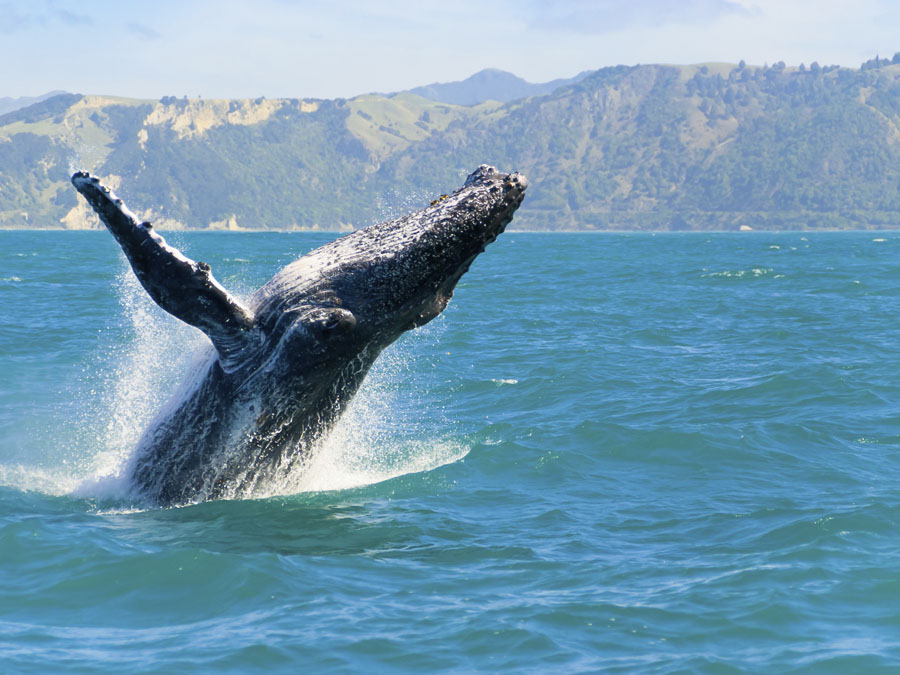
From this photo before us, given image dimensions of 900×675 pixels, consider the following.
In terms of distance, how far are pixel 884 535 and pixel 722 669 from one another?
369 cm

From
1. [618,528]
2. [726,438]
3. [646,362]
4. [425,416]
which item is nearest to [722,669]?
[618,528]

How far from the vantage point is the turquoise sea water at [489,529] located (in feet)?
22.4

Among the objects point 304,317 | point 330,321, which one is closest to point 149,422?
point 304,317

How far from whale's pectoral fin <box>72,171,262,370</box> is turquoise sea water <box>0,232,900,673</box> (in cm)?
192

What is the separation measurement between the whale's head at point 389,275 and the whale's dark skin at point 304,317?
0.01m

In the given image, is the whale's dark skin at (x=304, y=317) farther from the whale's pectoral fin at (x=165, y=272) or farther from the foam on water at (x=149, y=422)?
the foam on water at (x=149, y=422)

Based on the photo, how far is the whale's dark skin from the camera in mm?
8191

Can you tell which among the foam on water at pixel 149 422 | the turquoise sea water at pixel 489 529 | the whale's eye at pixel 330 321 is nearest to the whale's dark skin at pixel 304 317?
the whale's eye at pixel 330 321

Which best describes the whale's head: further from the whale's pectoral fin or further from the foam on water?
the foam on water

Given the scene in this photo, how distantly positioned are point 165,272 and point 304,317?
1155 millimetres

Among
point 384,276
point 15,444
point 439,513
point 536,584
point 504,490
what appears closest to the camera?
point 536,584

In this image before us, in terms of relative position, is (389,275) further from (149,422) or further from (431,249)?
(149,422)

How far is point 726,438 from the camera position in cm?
1368

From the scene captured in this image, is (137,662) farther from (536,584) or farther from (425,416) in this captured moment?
(425,416)
